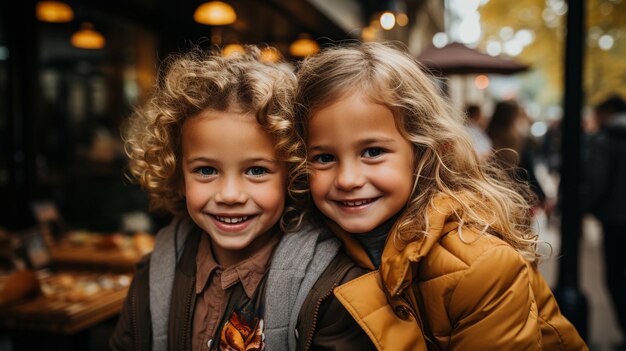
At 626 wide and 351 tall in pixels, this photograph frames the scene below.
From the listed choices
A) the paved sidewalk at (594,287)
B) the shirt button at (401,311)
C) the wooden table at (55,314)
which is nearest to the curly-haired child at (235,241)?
the shirt button at (401,311)

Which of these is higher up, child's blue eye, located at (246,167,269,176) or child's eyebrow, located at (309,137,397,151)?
child's eyebrow, located at (309,137,397,151)

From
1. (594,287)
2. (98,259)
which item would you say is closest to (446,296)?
(98,259)

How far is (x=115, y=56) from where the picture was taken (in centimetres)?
863

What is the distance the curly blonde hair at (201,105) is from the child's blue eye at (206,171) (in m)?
0.15

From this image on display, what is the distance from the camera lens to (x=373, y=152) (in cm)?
183

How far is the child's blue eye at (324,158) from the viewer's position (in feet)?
6.08

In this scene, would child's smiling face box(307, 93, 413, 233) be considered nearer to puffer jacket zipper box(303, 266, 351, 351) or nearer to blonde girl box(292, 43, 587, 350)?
blonde girl box(292, 43, 587, 350)

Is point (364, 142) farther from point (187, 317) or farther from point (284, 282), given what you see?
point (187, 317)

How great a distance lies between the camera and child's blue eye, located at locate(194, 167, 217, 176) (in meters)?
Answer: 1.85

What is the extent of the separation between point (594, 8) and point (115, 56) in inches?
294

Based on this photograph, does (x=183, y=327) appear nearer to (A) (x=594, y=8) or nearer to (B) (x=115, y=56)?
(B) (x=115, y=56)

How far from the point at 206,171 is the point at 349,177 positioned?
0.46 metres

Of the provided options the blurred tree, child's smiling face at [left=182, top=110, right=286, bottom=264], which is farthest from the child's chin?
the blurred tree

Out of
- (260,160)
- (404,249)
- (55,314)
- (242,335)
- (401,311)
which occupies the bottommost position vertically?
(55,314)
